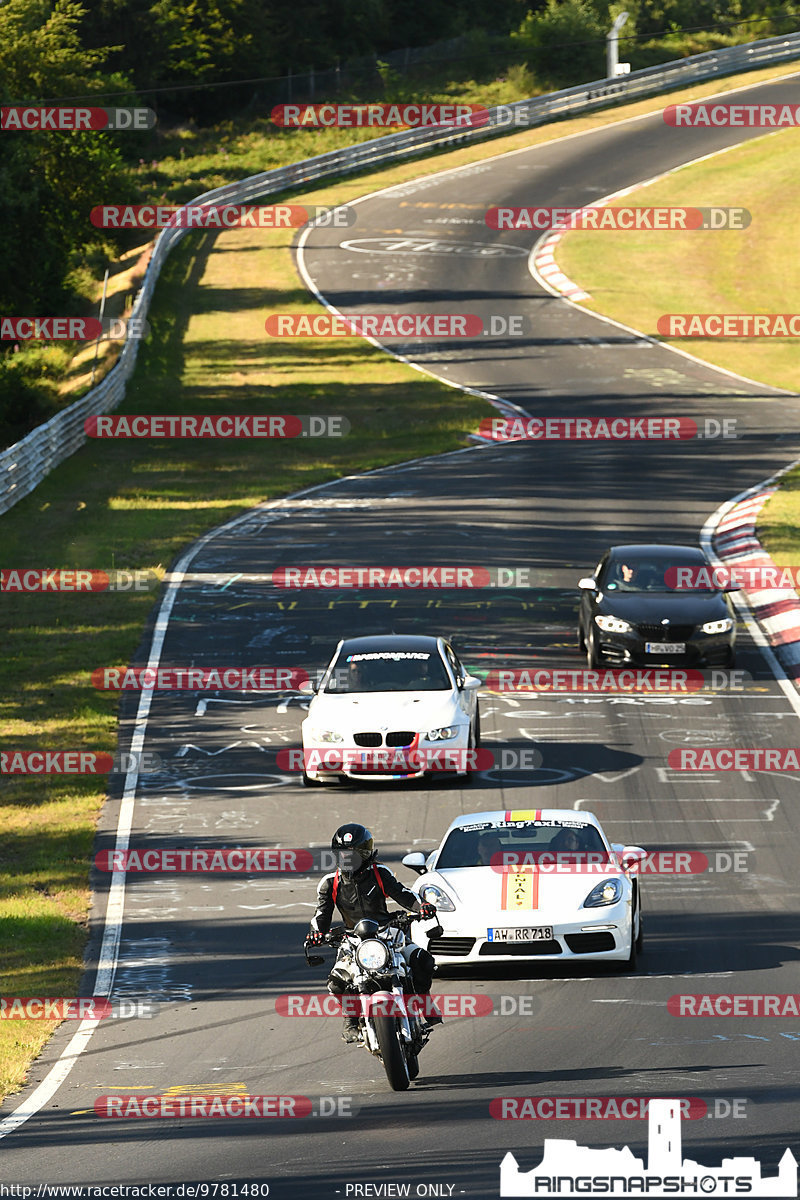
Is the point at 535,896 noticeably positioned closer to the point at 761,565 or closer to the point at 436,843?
the point at 436,843

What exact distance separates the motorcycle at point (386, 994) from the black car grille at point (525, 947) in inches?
88.2

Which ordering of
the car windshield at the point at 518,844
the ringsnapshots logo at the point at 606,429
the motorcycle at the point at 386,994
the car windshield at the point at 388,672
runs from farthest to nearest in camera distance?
the ringsnapshots logo at the point at 606,429 < the car windshield at the point at 388,672 < the car windshield at the point at 518,844 < the motorcycle at the point at 386,994

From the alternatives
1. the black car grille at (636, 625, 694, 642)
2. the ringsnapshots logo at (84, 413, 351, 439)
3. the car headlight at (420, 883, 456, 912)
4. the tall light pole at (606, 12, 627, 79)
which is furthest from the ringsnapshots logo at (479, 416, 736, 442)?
the tall light pole at (606, 12, 627, 79)

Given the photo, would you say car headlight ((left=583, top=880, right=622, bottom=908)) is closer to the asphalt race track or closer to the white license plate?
the white license plate

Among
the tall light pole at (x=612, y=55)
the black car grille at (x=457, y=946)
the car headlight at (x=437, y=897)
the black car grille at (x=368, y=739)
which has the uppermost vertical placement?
the tall light pole at (x=612, y=55)

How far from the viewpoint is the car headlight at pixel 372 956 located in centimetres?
1024

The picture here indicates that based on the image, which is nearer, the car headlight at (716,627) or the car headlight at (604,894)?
the car headlight at (604,894)

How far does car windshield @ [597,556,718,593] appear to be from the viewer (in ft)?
79.2

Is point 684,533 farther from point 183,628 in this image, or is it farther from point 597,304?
point 597,304

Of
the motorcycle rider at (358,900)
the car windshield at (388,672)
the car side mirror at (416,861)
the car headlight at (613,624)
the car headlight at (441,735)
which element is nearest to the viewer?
the motorcycle rider at (358,900)

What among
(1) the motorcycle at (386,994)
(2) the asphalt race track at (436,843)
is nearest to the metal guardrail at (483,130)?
(2) the asphalt race track at (436,843)

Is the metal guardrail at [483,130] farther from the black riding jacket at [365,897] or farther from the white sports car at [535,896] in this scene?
the black riding jacket at [365,897]

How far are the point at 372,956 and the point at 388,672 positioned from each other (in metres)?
Answer: 9.90

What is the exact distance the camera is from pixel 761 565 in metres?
28.5
